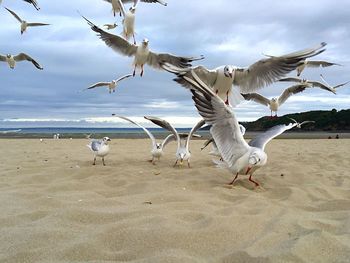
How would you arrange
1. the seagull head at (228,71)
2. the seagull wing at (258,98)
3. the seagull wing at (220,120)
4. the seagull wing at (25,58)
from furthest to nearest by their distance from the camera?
the seagull wing at (25,58), the seagull wing at (258,98), the seagull head at (228,71), the seagull wing at (220,120)

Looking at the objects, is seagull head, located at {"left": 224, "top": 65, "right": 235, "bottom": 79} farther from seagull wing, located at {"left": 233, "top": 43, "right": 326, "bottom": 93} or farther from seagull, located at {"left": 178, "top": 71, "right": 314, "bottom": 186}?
seagull, located at {"left": 178, "top": 71, "right": 314, "bottom": 186}

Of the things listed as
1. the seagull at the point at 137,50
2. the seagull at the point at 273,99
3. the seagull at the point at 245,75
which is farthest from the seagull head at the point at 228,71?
the seagull at the point at 273,99

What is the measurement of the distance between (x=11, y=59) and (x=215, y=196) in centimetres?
995

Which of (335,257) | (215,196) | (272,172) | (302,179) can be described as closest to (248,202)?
(215,196)

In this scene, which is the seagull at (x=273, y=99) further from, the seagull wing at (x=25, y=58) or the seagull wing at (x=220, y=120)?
the seagull wing at (x=25, y=58)

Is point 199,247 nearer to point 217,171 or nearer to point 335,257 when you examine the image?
point 335,257

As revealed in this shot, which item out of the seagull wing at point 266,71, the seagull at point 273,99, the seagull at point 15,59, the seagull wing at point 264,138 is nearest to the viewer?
the seagull wing at point 264,138

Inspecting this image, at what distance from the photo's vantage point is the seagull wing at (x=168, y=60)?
7.35 m

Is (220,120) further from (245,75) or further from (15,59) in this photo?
(15,59)

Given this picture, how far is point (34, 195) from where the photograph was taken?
13.7 feet

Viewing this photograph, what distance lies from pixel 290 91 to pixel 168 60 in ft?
12.7

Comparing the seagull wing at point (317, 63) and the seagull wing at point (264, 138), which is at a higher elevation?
the seagull wing at point (317, 63)

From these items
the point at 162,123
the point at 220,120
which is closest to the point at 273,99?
the point at 162,123

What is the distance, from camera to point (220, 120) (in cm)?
486
